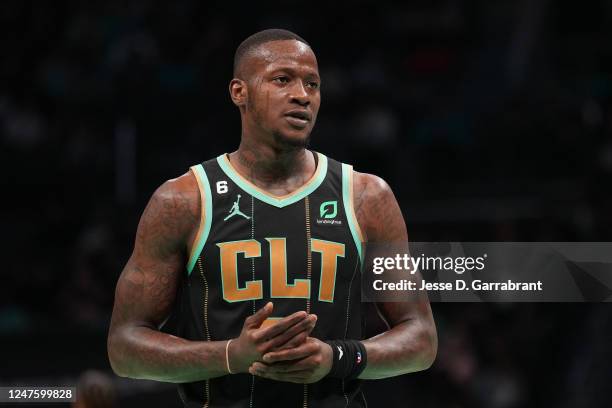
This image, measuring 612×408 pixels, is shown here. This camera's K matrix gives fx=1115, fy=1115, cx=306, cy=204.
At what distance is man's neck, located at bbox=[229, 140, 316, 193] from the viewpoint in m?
4.24

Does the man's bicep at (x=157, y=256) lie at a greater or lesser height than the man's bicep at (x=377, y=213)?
lesser

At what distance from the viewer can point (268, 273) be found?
4.09 metres

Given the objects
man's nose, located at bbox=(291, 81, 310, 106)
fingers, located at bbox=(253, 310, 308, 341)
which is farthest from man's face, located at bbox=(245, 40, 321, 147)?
fingers, located at bbox=(253, 310, 308, 341)

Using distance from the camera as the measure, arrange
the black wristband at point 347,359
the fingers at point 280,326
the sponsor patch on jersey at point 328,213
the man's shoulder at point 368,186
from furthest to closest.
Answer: the man's shoulder at point 368,186 → the sponsor patch on jersey at point 328,213 → the black wristband at point 347,359 → the fingers at point 280,326

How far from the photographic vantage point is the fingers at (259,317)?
146 inches

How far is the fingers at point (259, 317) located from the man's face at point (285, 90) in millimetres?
717

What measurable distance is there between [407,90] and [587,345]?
3.21 m

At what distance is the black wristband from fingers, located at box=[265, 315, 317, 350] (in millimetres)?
195

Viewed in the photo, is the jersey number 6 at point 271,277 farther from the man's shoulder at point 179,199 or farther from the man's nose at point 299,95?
the man's nose at point 299,95

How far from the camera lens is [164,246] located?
4.14m

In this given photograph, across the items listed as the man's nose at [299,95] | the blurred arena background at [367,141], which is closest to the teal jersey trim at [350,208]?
the man's nose at [299,95]

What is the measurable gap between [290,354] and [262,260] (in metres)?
0.51

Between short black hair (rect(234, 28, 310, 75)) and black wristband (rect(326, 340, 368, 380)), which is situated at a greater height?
short black hair (rect(234, 28, 310, 75))

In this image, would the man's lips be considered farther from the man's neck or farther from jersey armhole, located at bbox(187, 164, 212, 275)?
jersey armhole, located at bbox(187, 164, 212, 275)
